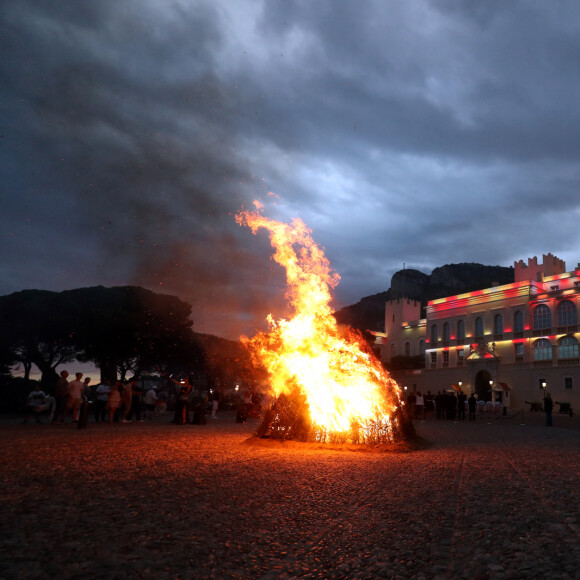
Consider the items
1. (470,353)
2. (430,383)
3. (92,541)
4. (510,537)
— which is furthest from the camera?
(430,383)

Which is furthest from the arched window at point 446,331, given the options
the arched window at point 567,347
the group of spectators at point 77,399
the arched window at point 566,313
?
the group of spectators at point 77,399

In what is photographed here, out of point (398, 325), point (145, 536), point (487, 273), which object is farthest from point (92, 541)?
point (487, 273)

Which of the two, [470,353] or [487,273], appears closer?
[470,353]

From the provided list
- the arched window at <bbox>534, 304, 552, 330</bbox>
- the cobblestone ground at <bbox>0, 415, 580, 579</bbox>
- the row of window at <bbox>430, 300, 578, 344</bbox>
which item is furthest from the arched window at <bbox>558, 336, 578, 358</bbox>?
the cobblestone ground at <bbox>0, 415, 580, 579</bbox>

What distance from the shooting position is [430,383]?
55.6 m

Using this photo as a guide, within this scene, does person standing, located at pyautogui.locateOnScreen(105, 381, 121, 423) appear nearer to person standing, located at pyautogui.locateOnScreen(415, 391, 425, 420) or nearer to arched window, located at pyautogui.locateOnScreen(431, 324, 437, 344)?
person standing, located at pyautogui.locateOnScreen(415, 391, 425, 420)

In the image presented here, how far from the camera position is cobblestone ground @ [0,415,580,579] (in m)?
3.53

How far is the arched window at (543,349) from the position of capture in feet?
150

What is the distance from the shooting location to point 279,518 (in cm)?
487

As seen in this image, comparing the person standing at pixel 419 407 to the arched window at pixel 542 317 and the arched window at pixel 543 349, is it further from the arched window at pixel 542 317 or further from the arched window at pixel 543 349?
the arched window at pixel 542 317

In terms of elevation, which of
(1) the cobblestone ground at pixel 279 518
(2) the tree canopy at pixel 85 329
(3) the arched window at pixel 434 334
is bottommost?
(1) the cobblestone ground at pixel 279 518

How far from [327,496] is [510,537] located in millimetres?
2327

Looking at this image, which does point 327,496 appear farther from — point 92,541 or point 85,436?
point 85,436

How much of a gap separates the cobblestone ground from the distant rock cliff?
131987mm
